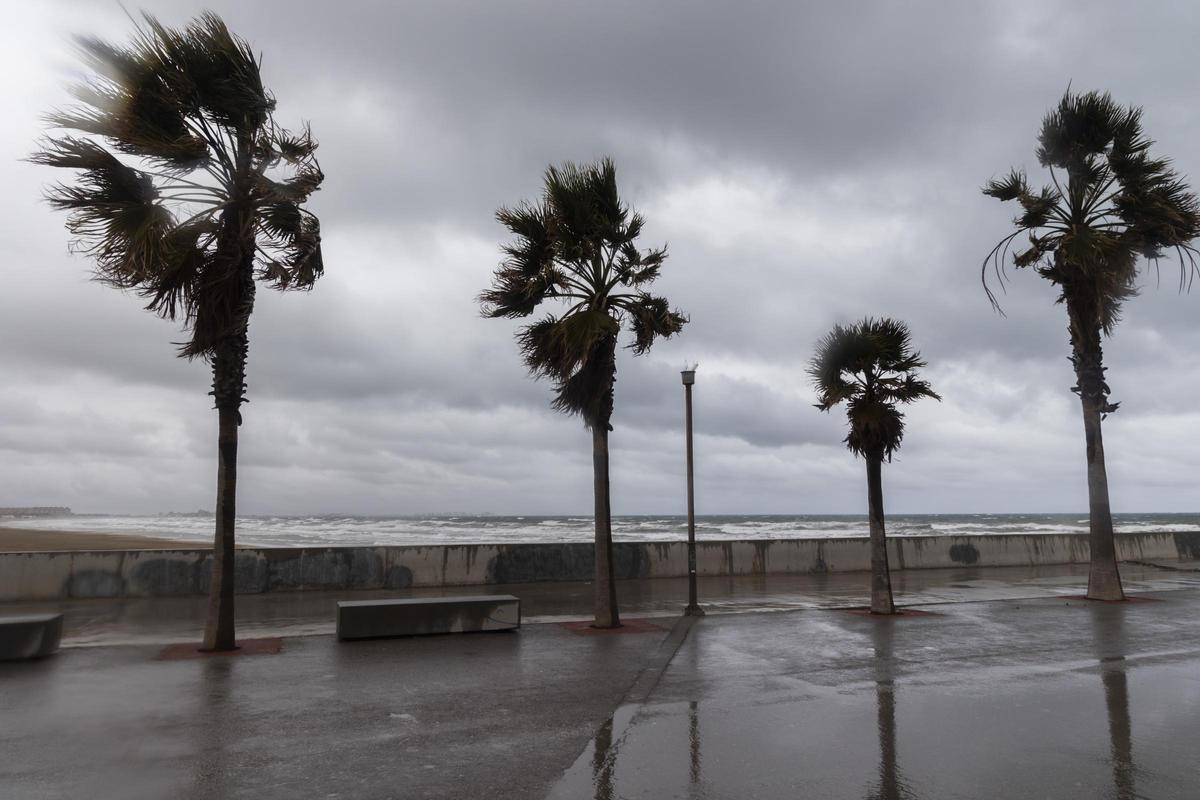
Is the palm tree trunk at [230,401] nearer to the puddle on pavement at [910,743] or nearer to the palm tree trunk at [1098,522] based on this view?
the puddle on pavement at [910,743]

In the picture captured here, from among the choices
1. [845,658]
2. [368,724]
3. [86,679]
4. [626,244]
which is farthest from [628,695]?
[626,244]

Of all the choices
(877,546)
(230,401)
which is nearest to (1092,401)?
(877,546)

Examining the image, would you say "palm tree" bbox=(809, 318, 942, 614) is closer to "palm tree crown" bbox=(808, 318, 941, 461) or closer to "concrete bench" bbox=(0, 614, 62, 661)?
"palm tree crown" bbox=(808, 318, 941, 461)

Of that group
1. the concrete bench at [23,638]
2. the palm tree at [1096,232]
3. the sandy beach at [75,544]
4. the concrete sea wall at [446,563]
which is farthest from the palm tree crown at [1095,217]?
the sandy beach at [75,544]

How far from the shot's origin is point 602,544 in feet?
43.0

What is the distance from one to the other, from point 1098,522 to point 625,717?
1350 cm

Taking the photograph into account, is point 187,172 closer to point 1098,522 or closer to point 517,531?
point 1098,522

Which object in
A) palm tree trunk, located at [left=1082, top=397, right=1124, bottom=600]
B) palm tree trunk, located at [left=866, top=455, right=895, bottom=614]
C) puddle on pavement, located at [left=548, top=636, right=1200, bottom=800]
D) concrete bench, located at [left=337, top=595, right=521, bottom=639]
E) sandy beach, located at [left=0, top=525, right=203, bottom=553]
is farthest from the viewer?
sandy beach, located at [left=0, top=525, right=203, bottom=553]

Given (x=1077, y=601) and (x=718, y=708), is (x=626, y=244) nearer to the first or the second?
(x=718, y=708)

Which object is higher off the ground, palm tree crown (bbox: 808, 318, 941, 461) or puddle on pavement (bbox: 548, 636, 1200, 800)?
palm tree crown (bbox: 808, 318, 941, 461)

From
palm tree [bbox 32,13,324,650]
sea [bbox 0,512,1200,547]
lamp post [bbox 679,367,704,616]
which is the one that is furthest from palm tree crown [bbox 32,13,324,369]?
sea [bbox 0,512,1200,547]

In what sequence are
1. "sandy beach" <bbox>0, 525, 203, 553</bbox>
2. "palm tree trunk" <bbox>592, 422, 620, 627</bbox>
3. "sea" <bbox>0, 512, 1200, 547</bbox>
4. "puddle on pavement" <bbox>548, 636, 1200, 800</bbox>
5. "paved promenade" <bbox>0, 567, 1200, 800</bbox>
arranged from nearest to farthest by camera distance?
"puddle on pavement" <bbox>548, 636, 1200, 800</bbox> → "paved promenade" <bbox>0, 567, 1200, 800</bbox> → "palm tree trunk" <bbox>592, 422, 620, 627</bbox> → "sandy beach" <bbox>0, 525, 203, 553</bbox> → "sea" <bbox>0, 512, 1200, 547</bbox>

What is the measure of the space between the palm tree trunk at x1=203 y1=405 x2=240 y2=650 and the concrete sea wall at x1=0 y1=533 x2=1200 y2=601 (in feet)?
22.4

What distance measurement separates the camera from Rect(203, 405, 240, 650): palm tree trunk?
1066 cm
